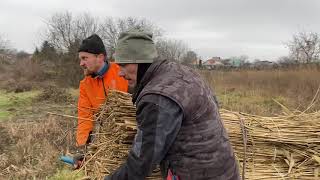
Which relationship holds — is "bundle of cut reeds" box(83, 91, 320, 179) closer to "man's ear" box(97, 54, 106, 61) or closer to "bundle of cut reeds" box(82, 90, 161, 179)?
"bundle of cut reeds" box(82, 90, 161, 179)

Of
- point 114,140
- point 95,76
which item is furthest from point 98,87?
point 114,140

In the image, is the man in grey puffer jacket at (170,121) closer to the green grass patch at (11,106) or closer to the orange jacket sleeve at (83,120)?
the orange jacket sleeve at (83,120)

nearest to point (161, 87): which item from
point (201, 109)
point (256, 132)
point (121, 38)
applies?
point (201, 109)

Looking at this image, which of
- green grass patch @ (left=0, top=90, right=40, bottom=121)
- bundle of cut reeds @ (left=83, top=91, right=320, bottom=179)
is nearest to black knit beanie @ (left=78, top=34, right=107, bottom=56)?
bundle of cut reeds @ (left=83, top=91, right=320, bottom=179)

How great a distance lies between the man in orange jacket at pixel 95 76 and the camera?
376 cm

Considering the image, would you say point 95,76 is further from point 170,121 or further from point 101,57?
point 170,121

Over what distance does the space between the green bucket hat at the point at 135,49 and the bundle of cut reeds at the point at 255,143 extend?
55cm

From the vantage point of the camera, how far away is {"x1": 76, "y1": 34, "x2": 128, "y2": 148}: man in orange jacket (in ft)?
12.3

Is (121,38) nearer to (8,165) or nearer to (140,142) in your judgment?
(140,142)

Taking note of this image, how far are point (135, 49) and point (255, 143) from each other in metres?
1.20

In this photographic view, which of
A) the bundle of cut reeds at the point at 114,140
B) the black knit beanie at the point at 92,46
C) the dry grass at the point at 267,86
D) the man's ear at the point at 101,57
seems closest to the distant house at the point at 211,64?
the dry grass at the point at 267,86

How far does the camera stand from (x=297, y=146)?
3074 millimetres

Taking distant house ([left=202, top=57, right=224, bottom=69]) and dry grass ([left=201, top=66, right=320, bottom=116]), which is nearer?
dry grass ([left=201, top=66, right=320, bottom=116])

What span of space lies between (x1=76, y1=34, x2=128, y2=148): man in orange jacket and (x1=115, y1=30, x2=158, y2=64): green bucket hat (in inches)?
57.7
